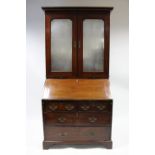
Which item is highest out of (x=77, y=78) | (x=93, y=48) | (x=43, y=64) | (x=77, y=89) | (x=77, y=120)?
(x=93, y=48)

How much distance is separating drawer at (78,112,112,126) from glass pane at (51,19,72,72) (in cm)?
50

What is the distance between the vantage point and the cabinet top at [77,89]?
8.47 ft

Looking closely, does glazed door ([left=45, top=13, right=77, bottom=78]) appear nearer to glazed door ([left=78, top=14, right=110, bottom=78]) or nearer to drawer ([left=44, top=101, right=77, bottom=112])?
glazed door ([left=78, top=14, right=110, bottom=78])

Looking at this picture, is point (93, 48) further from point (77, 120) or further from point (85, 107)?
point (77, 120)

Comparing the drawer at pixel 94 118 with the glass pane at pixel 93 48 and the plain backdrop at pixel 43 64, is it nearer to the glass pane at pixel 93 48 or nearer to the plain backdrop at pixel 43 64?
the plain backdrop at pixel 43 64

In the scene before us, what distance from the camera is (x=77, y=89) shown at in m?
2.63

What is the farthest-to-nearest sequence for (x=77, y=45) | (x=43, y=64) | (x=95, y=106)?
(x=43, y=64), (x=77, y=45), (x=95, y=106)

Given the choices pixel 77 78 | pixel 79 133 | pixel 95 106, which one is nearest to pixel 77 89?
pixel 77 78

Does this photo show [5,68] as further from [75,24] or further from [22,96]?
[75,24]

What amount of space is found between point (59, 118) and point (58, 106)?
0.12 m

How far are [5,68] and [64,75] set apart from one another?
4.27 ft

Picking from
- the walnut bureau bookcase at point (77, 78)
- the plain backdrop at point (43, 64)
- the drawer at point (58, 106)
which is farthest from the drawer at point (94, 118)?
the plain backdrop at point (43, 64)

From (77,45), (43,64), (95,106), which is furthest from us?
(43,64)

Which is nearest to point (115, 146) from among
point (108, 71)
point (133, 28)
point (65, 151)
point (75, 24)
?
point (65, 151)
